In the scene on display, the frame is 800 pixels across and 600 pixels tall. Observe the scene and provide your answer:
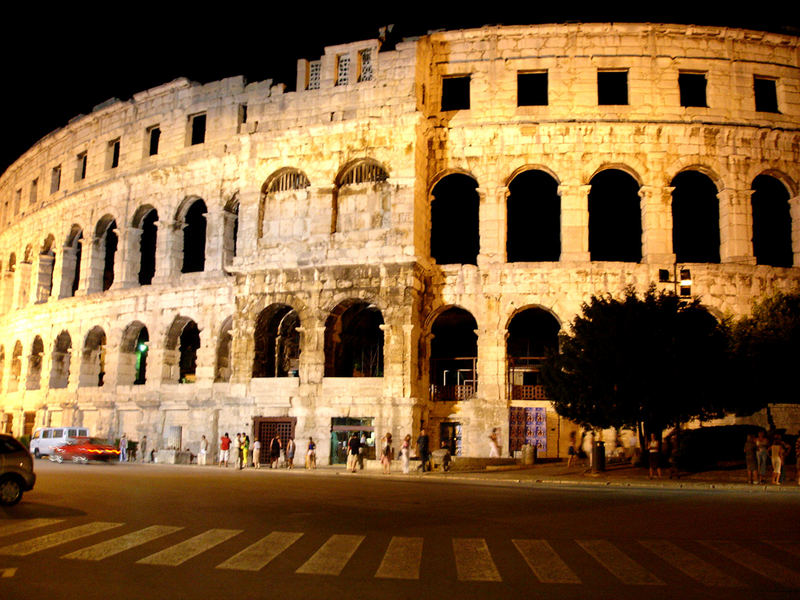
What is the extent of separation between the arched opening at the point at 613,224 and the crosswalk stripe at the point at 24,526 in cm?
2562

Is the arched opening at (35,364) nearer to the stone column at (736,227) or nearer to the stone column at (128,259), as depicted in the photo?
the stone column at (128,259)

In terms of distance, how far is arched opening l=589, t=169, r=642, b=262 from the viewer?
106ft

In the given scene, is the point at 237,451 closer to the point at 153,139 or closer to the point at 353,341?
the point at 353,341

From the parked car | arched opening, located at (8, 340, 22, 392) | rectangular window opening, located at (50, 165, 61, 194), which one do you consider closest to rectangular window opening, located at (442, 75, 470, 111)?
the parked car

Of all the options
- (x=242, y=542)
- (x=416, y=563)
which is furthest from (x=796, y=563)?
(x=242, y=542)

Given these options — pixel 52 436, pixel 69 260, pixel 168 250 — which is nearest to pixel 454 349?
pixel 168 250

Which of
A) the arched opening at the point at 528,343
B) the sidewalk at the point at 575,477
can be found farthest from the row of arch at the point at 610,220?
the sidewalk at the point at 575,477

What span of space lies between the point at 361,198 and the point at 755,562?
2146 centimetres

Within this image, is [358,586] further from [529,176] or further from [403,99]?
[529,176]

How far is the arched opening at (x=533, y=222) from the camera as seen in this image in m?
33.5

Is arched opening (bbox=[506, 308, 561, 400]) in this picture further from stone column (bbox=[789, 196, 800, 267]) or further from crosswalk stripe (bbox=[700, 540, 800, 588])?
crosswalk stripe (bbox=[700, 540, 800, 588])

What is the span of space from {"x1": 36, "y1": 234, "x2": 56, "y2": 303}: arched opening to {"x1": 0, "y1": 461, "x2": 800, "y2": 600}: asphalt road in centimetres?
2758

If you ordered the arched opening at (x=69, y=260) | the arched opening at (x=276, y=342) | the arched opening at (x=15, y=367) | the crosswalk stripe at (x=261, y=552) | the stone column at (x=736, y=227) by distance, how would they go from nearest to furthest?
the crosswalk stripe at (x=261, y=552) → the stone column at (x=736, y=227) → the arched opening at (x=276, y=342) → the arched opening at (x=69, y=260) → the arched opening at (x=15, y=367)

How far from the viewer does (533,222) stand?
33812 mm
